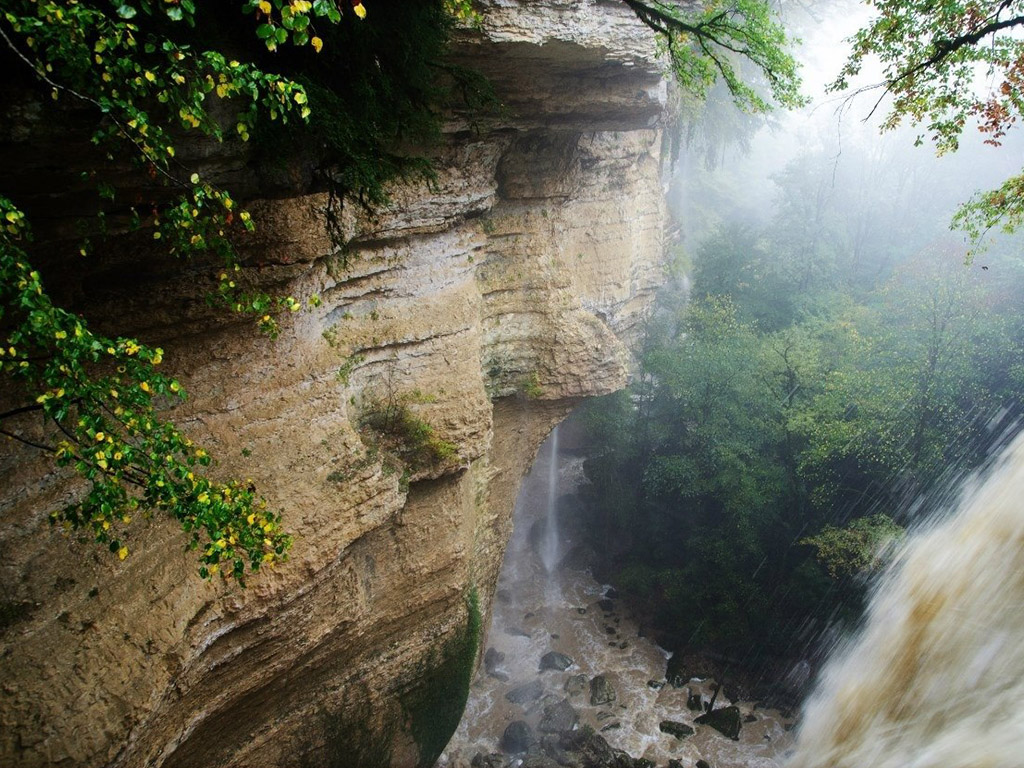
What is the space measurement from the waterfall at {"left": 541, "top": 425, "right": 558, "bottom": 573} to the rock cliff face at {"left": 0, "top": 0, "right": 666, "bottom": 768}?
25.3ft

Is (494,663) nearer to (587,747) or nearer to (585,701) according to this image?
(585,701)

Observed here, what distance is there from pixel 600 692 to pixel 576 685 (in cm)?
64

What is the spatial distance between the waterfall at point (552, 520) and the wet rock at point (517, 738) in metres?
6.08

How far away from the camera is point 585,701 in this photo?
15453 mm

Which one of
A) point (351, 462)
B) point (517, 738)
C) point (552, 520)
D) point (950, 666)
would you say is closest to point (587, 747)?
point (517, 738)

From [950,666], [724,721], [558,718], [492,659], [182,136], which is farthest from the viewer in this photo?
[492,659]

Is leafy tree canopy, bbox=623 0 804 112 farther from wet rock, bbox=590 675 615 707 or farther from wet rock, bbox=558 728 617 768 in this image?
wet rock, bbox=590 675 615 707

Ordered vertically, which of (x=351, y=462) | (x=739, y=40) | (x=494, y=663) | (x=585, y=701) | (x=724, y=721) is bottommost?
(x=494, y=663)

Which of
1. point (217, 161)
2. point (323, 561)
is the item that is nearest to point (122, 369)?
point (217, 161)

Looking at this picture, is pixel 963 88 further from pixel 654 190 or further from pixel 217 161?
pixel 654 190

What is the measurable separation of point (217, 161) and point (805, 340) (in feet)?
62.7

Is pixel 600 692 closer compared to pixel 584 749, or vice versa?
pixel 584 749

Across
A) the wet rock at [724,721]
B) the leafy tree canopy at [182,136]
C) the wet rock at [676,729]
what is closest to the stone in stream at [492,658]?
the wet rock at [676,729]

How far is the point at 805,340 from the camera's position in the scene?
2059cm
